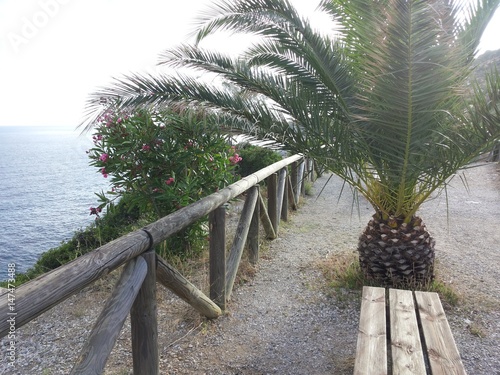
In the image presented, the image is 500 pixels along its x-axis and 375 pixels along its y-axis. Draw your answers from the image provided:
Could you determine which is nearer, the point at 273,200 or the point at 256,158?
the point at 273,200

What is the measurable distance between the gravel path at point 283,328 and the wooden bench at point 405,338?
0.50 m

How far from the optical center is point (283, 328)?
2807 mm

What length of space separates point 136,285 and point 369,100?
1899 mm

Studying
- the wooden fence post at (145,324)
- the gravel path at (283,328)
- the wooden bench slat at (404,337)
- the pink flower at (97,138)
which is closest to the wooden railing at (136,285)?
the wooden fence post at (145,324)

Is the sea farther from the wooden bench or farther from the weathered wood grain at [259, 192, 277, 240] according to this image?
the wooden bench

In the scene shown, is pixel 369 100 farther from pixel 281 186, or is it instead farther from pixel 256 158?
pixel 256 158

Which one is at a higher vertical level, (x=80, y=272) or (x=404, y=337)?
(x=80, y=272)

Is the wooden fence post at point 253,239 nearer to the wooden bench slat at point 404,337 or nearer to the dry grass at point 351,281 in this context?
the dry grass at point 351,281

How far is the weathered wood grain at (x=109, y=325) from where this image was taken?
51.1 inches

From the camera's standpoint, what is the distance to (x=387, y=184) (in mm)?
3186

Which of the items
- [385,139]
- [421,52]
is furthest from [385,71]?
[385,139]

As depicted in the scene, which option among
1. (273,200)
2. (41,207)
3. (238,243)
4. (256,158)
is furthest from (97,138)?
(41,207)

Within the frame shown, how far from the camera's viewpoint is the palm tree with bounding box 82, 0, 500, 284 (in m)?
2.40

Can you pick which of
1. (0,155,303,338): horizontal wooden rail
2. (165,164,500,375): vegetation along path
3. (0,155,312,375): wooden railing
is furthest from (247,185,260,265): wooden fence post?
(0,155,303,338): horizontal wooden rail
